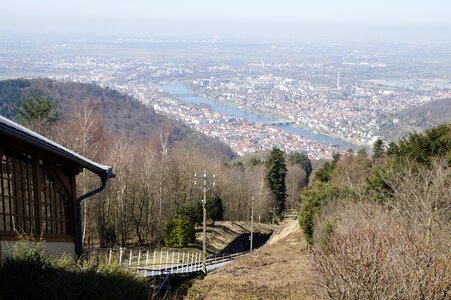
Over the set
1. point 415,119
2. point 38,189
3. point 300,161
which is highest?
point 38,189

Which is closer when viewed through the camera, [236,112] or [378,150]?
[378,150]

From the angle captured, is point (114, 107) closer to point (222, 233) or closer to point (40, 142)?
point (222, 233)

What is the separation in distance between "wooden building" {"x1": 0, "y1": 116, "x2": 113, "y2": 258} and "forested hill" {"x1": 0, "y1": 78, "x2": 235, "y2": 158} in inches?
2007

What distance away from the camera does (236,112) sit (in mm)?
161000

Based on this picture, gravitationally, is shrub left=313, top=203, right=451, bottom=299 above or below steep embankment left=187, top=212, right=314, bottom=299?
above

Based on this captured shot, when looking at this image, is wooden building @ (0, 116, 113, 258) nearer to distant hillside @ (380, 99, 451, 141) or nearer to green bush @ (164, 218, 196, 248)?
green bush @ (164, 218, 196, 248)

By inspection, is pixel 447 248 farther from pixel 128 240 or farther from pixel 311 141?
pixel 311 141

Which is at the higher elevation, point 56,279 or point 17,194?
point 17,194

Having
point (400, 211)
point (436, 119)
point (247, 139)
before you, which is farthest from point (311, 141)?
point (400, 211)

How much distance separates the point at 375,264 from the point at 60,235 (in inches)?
212

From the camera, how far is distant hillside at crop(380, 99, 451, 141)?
307 ft

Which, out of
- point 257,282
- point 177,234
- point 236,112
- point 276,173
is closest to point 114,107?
point 276,173

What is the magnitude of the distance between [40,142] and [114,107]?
232 feet

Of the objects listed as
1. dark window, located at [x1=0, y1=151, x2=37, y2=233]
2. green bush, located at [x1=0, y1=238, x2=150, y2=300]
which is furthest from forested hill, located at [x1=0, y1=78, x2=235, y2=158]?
green bush, located at [x1=0, y1=238, x2=150, y2=300]
